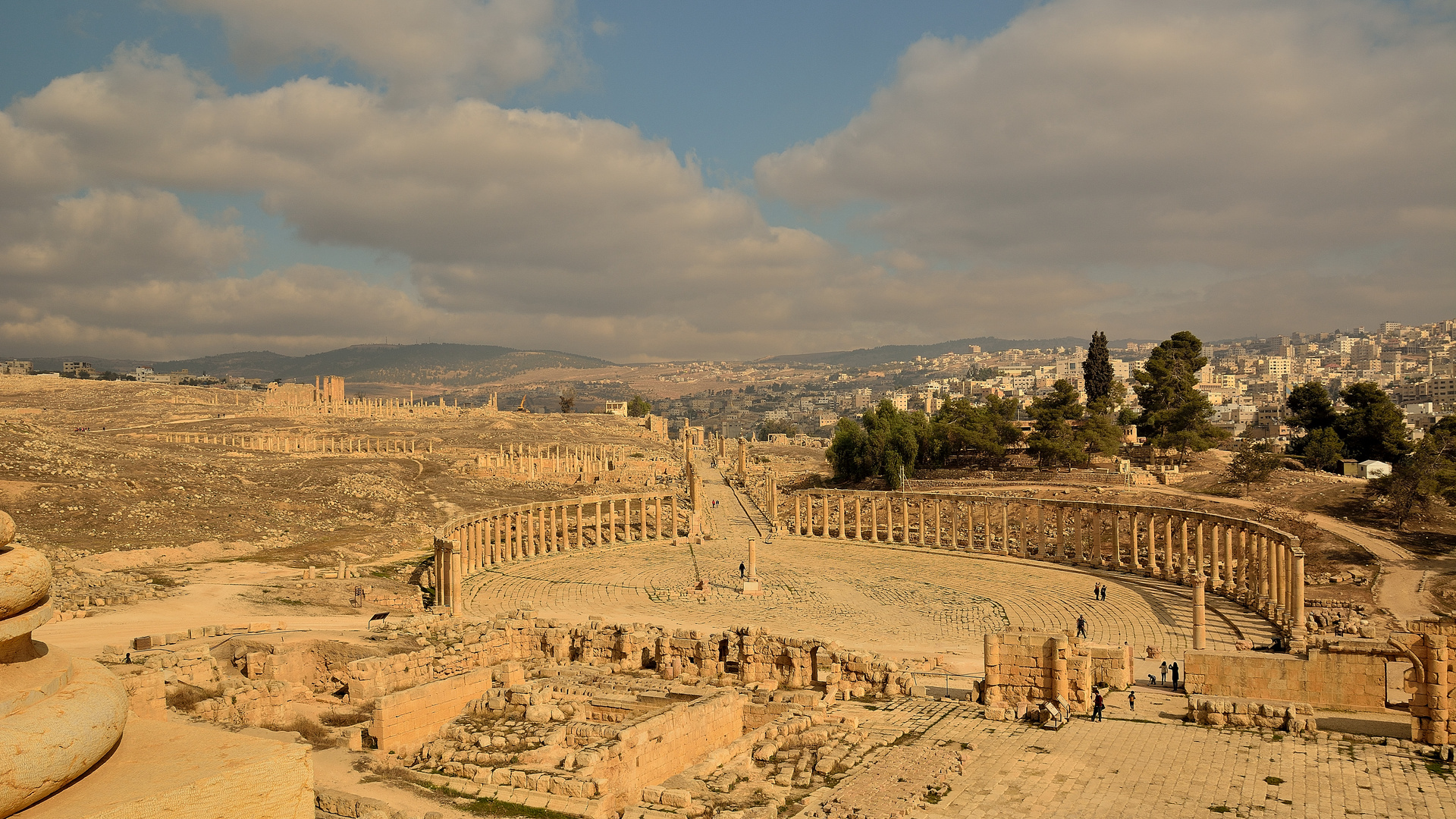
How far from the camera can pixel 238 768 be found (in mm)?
5023

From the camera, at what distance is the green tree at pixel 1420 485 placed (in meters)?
44.9

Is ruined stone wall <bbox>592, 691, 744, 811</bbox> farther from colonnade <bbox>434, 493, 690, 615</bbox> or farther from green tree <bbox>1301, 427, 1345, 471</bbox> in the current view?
green tree <bbox>1301, 427, 1345, 471</bbox>

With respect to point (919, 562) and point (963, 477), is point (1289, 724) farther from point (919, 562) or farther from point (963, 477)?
point (963, 477)

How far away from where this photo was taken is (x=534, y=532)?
54.8 m

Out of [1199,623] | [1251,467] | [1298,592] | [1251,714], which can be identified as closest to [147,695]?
[1251,714]

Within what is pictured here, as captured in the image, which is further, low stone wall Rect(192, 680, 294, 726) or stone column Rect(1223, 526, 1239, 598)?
stone column Rect(1223, 526, 1239, 598)

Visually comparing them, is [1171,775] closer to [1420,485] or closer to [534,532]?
[1420,485]

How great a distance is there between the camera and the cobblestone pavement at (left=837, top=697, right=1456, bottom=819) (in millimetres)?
15492

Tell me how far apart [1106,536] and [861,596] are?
21663mm

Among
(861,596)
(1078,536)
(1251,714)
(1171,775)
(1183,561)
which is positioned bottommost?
(861,596)

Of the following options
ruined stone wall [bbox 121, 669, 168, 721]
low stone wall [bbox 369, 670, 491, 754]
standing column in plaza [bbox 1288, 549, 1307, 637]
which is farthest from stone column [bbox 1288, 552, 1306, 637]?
ruined stone wall [bbox 121, 669, 168, 721]

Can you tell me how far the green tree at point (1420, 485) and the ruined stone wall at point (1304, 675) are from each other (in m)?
29.6

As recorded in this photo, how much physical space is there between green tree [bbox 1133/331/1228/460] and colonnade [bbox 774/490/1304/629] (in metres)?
19.9

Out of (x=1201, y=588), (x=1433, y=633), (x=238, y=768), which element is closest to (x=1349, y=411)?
(x=1201, y=588)
